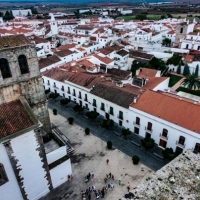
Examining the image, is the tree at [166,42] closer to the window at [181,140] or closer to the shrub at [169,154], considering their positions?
the window at [181,140]

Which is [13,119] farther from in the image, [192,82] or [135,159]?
[192,82]

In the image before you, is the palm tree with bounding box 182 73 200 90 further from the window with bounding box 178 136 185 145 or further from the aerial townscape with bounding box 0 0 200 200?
the window with bounding box 178 136 185 145

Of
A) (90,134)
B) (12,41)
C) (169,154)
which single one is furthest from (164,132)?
(12,41)

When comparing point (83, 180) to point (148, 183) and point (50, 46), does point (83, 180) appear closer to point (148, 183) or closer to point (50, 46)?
point (148, 183)

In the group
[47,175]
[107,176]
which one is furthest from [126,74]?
[47,175]

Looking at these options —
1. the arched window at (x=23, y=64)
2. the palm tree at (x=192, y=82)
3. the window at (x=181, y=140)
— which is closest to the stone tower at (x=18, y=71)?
the arched window at (x=23, y=64)
